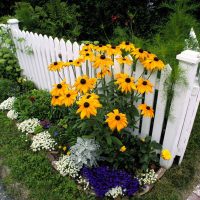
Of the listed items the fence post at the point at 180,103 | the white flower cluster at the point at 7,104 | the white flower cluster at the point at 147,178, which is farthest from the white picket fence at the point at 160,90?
the white flower cluster at the point at 7,104

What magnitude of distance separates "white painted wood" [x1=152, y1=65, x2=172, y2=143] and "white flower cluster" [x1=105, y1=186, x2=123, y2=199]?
0.73 meters

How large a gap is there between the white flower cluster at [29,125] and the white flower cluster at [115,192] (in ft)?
4.92

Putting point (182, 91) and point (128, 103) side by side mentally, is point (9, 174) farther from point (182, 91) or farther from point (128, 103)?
point (182, 91)

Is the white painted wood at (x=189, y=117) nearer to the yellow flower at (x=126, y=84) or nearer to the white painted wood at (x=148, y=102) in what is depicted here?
the white painted wood at (x=148, y=102)

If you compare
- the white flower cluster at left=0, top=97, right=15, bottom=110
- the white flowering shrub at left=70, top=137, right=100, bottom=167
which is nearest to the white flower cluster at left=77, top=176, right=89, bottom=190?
the white flowering shrub at left=70, top=137, right=100, bottom=167

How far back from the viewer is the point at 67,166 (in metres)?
3.01

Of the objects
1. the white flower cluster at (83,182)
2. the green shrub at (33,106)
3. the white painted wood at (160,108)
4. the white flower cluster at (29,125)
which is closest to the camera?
the white painted wood at (160,108)

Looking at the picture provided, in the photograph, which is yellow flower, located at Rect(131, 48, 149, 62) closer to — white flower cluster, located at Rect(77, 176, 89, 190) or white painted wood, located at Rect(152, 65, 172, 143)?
white painted wood, located at Rect(152, 65, 172, 143)

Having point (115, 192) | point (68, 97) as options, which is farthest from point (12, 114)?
point (115, 192)

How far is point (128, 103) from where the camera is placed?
277 cm

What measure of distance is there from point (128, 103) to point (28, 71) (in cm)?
257

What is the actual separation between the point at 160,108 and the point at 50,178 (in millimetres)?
1516

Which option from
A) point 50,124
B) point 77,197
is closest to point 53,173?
point 77,197

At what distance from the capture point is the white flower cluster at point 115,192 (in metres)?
2.65
